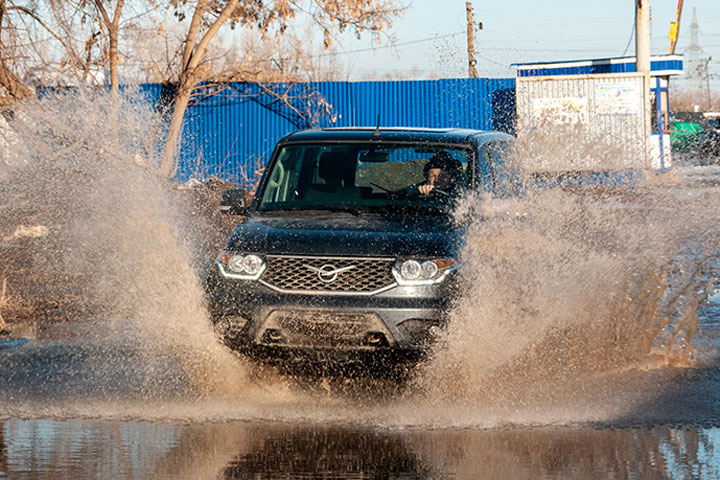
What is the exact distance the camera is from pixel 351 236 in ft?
22.3

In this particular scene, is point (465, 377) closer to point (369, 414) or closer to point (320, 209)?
point (369, 414)

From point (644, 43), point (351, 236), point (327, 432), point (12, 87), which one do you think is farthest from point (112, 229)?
point (644, 43)

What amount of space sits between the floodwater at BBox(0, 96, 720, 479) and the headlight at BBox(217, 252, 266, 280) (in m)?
0.43

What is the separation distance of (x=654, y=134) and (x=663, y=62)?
505 cm

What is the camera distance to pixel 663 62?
36562 mm

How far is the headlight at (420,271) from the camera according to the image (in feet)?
21.5

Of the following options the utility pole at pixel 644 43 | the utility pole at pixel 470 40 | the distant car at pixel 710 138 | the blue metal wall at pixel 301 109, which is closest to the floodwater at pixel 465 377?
the utility pole at pixel 644 43

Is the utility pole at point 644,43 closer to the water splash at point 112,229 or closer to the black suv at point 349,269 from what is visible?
the water splash at point 112,229

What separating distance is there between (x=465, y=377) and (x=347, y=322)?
34.1 inches

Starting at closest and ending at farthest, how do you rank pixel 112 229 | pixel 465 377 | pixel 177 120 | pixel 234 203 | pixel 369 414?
pixel 369 414
pixel 465 377
pixel 234 203
pixel 112 229
pixel 177 120

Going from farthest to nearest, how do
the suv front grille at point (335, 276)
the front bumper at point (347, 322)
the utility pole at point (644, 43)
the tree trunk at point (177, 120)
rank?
the utility pole at point (644, 43)
the tree trunk at point (177, 120)
the suv front grille at point (335, 276)
the front bumper at point (347, 322)

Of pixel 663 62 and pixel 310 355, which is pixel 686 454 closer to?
pixel 310 355

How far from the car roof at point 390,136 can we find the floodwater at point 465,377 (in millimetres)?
654

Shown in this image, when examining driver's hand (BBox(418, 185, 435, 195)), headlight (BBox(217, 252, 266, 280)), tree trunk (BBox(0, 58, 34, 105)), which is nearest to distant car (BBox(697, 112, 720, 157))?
tree trunk (BBox(0, 58, 34, 105))
